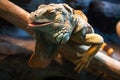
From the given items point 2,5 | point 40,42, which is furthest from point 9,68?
point 40,42

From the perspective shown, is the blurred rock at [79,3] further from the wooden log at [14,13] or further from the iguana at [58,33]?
the iguana at [58,33]

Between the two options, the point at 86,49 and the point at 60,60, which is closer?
the point at 86,49

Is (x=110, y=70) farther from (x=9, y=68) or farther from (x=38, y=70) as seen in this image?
(x=9, y=68)

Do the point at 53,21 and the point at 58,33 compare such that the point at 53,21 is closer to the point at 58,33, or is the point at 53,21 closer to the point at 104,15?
the point at 58,33

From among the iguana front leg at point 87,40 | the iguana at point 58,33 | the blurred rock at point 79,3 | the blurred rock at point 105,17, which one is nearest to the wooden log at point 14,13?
the iguana at point 58,33

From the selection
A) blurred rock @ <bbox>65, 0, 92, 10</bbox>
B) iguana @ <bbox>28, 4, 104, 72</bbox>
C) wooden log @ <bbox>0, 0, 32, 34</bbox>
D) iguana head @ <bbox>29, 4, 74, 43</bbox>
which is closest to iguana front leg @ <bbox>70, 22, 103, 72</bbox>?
iguana @ <bbox>28, 4, 104, 72</bbox>

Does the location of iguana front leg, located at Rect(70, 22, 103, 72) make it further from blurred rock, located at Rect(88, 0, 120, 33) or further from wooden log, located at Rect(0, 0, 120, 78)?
blurred rock, located at Rect(88, 0, 120, 33)

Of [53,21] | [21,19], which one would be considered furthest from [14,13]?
[53,21]
